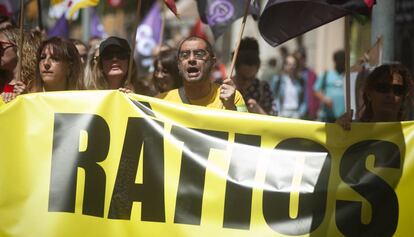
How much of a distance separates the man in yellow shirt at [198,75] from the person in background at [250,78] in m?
1.94

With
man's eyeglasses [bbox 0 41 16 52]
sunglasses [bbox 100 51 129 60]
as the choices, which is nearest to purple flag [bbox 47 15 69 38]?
man's eyeglasses [bbox 0 41 16 52]

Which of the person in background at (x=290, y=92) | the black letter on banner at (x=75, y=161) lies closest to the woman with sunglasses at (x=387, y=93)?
the black letter on banner at (x=75, y=161)

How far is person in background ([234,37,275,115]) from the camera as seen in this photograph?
8844mm

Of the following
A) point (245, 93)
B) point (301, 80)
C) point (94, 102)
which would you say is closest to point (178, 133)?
point (94, 102)

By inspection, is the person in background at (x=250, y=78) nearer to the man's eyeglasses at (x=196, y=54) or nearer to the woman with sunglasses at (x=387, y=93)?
the man's eyeglasses at (x=196, y=54)

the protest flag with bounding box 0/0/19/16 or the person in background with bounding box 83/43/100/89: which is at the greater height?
the protest flag with bounding box 0/0/19/16

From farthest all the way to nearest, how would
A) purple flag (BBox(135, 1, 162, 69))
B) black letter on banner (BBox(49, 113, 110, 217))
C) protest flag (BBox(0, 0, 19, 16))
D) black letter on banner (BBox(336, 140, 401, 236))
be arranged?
Answer: purple flag (BBox(135, 1, 162, 69)) < protest flag (BBox(0, 0, 19, 16)) < black letter on banner (BBox(49, 113, 110, 217)) < black letter on banner (BBox(336, 140, 401, 236))

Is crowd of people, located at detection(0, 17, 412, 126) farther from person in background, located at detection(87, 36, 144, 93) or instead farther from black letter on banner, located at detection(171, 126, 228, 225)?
black letter on banner, located at detection(171, 126, 228, 225)

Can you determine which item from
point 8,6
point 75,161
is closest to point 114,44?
point 75,161

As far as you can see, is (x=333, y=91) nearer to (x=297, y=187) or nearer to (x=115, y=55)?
(x=115, y=55)

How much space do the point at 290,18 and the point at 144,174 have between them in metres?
1.30

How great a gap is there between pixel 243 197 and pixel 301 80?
9.12 m

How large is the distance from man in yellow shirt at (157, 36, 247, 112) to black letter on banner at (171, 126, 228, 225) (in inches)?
27.0

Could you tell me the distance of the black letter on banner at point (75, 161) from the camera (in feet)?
19.3
